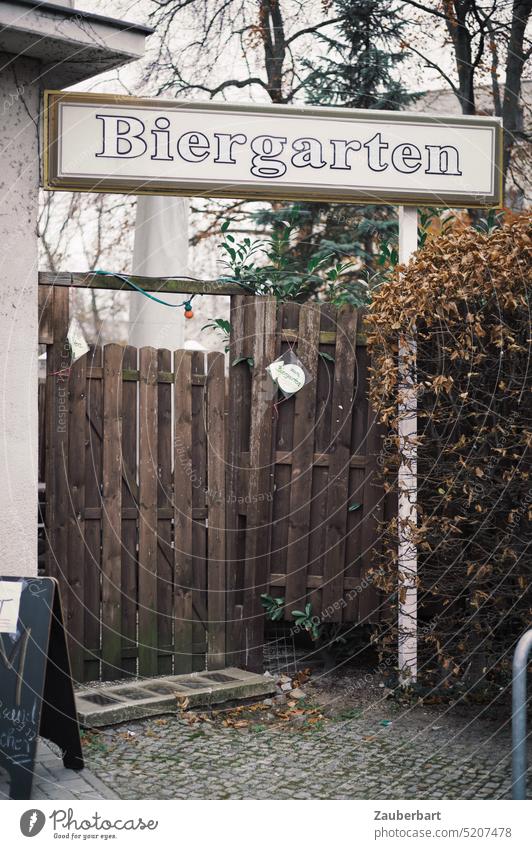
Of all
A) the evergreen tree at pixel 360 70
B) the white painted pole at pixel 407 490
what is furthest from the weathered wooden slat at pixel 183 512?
the evergreen tree at pixel 360 70

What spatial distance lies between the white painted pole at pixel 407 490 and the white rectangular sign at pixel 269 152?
27cm

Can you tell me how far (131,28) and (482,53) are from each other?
767 centimetres

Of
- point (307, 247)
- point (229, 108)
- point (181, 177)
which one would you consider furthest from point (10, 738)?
point (307, 247)

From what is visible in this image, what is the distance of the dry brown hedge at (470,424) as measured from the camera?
4605 mm

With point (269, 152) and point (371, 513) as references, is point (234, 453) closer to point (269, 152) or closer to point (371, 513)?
point (371, 513)

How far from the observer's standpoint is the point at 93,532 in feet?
16.5

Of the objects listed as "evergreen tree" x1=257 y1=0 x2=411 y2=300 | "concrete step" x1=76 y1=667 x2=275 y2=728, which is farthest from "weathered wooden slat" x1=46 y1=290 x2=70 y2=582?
"evergreen tree" x1=257 y1=0 x2=411 y2=300

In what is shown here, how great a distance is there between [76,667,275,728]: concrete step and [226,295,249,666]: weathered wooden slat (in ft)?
0.80

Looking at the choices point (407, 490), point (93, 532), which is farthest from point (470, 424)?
point (93, 532)

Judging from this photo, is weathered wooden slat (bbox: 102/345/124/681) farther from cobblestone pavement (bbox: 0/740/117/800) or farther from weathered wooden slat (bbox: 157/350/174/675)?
cobblestone pavement (bbox: 0/740/117/800)

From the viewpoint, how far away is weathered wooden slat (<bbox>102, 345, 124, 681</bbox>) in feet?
16.4

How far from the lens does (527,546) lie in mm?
4680

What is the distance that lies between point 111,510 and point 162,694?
3.32 feet

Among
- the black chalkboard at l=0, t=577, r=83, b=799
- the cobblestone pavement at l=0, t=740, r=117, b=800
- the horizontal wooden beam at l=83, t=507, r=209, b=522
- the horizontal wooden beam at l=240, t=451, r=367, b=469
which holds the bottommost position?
the cobblestone pavement at l=0, t=740, r=117, b=800
